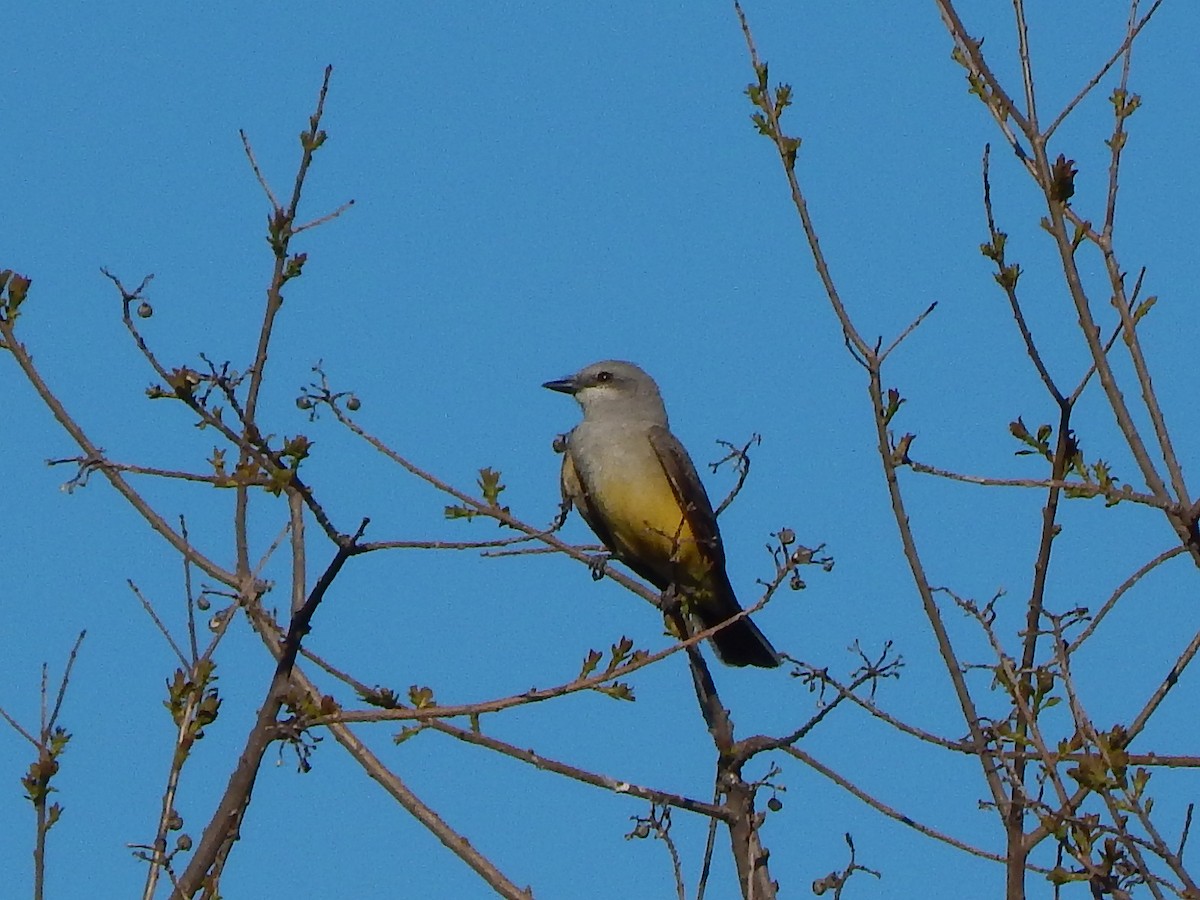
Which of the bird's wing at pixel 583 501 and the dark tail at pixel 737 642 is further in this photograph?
the dark tail at pixel 737 642

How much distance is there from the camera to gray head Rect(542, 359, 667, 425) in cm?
816

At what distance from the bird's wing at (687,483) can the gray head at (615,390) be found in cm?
19

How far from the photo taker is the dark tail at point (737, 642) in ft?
25.2

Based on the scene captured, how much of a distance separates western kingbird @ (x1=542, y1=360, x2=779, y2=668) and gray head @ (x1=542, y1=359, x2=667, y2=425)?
0.09ft

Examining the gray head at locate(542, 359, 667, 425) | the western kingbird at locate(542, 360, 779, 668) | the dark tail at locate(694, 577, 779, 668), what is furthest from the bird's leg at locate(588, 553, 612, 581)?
the gray head at locate(542, 359, 667, 425)

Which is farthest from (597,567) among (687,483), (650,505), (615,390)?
(615,390)

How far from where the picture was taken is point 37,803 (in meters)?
3.56

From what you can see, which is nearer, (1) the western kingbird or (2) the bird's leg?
(2) the bird's leg

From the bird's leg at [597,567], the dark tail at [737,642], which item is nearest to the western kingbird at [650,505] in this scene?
the dark tail at [737,642]

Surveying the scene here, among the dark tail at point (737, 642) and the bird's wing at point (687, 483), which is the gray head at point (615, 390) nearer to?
the bird's wing at point (687, 483)

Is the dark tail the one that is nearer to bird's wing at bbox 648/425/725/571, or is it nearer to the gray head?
bird's wing at bbox 648/425/725/571

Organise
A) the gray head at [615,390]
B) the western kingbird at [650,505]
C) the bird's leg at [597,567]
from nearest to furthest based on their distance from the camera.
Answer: the bird's leg at [597,567] < the western kingbird at [650,505] < the gray head at [615,390]

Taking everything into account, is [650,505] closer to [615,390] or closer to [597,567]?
[615,390]

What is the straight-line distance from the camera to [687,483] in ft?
25.4
